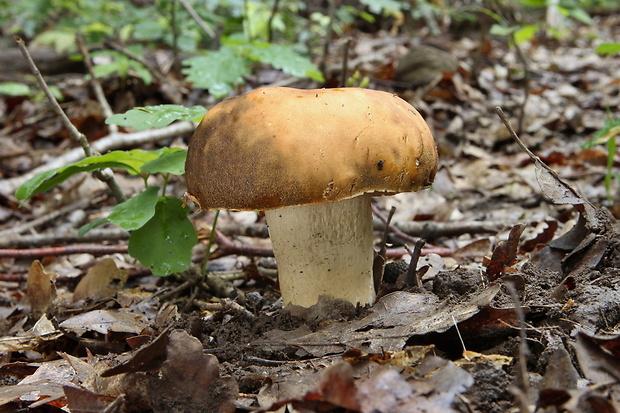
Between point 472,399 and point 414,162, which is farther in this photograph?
point 414,162

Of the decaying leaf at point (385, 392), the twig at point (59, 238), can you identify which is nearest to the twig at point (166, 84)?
the twig at point (59, 238)

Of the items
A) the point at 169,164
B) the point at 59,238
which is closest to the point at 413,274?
the point at 169,164

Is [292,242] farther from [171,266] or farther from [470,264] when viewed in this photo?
[470,264]

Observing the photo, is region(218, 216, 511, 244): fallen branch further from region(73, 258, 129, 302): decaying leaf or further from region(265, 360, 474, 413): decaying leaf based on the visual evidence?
region(265, 360, 474, 413): decaying leaf

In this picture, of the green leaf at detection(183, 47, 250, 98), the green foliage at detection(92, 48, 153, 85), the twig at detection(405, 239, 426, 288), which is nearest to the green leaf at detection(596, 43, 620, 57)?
the twig at detection(405, 239, 426, 288)

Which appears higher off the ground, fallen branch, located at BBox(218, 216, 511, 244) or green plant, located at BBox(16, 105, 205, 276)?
green plant, located at BBox(16, 105, 205, 276)

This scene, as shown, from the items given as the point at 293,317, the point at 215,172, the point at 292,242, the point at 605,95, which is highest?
the point at 215,172

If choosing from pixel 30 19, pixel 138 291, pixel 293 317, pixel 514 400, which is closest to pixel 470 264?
pixel 293 317
